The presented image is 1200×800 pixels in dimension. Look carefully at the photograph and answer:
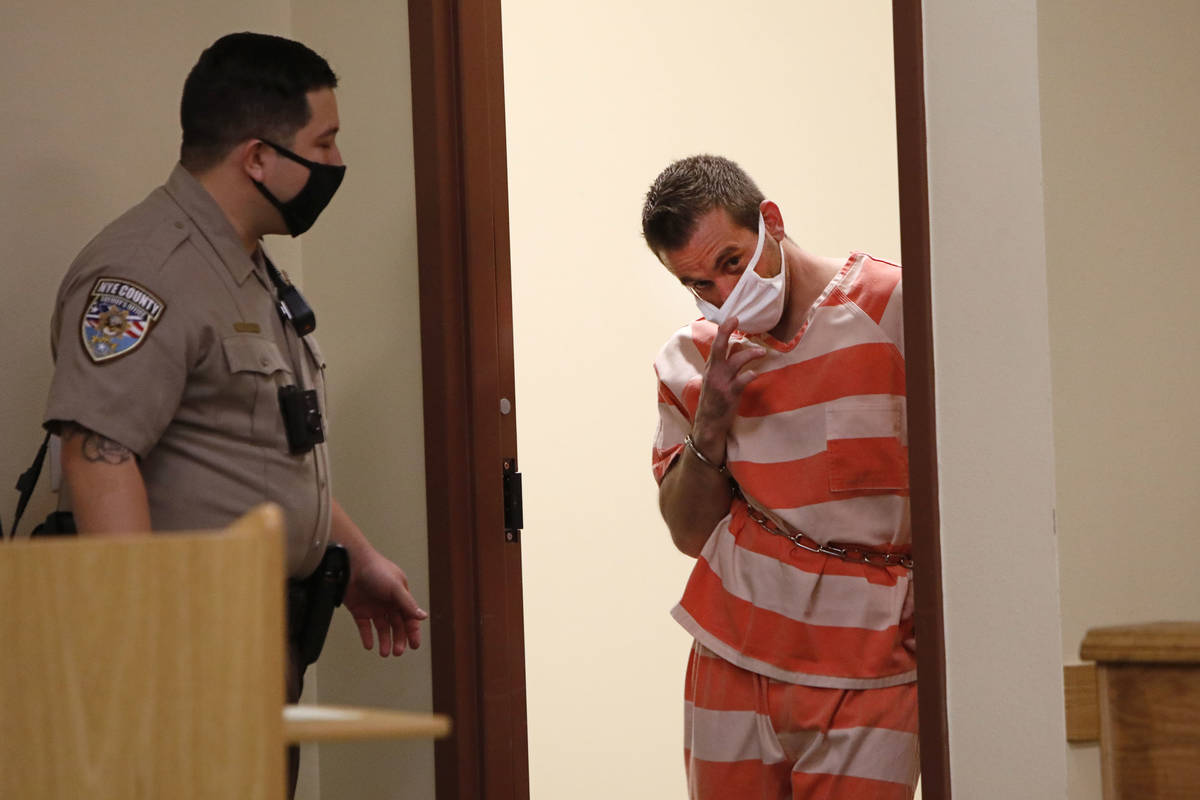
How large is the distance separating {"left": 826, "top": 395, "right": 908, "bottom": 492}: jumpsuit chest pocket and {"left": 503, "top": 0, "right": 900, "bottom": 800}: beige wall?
1.55 metres

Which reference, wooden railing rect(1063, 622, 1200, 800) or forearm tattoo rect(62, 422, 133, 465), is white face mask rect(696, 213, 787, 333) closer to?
wooden railing rect(1063, 622, 1200, 800)

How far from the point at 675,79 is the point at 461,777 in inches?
85.0

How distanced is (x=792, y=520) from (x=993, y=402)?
519 millimetres

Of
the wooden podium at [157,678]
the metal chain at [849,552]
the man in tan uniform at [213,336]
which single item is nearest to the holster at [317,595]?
the man in tan uniform at [213,336]

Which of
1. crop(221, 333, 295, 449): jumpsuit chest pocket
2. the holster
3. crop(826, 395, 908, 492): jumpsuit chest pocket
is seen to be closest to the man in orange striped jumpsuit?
crop(826, 395, 908, 492): jumpsuit chest pocket

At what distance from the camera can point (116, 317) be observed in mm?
1603

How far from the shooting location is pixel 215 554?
797mm

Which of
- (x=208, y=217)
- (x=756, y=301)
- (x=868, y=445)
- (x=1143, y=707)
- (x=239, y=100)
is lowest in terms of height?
(x=1143, y=707)

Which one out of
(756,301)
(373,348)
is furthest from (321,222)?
(756,301)

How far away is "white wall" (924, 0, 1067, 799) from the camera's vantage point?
1410mm

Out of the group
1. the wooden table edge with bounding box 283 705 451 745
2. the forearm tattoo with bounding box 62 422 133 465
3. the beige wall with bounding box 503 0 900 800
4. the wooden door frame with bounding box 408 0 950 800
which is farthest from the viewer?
the beige wall with bounding box 503 0 900 800

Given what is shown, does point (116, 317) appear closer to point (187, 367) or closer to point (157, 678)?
point (187, 367)

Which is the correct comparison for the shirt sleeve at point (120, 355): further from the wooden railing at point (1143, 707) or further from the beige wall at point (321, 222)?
the wooden railing at point (1143, 707)

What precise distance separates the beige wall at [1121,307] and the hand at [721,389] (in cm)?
63
